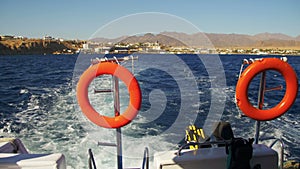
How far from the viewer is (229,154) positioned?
182 cm

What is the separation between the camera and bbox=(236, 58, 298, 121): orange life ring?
2.05 meters

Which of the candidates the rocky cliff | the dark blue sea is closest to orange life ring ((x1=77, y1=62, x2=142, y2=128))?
the dark blue sea

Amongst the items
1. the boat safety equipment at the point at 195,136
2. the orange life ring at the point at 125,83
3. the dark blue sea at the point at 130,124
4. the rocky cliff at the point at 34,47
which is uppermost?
the rocky cliff at the point at 34,47

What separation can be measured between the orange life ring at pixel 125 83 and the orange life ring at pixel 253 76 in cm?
77

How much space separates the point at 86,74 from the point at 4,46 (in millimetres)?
64565

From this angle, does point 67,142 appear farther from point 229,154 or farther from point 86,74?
point 229,154

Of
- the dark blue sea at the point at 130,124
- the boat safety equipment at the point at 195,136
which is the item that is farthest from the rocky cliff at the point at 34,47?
the boat safety equipment at the point at 195,136

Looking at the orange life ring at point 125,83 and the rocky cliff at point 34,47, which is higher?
the rocky cliff at point 34,47

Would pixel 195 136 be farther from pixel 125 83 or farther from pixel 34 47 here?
pixel 34 47

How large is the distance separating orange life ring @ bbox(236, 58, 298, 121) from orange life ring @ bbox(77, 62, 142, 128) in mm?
773

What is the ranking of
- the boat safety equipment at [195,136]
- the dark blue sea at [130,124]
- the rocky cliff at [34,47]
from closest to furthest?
the boat safety equipment at [195,136] < the dark blue sea at [130,124] < the rocky cliff at [34,47]

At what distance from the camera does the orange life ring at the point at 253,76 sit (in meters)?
2.05

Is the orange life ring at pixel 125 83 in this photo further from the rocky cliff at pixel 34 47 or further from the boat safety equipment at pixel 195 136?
the rocky cliff at pixel 34 47

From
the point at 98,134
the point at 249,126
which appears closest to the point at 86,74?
the point at 98,134
